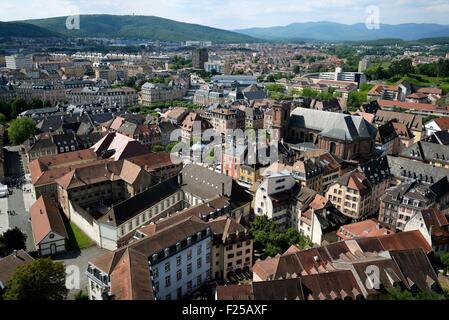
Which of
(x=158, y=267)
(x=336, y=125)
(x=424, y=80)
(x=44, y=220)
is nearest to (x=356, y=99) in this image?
(x=424, y=80)

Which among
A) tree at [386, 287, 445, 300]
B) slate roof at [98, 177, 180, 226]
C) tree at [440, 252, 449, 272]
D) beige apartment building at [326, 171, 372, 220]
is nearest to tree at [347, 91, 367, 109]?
beige apartment building at [326, 171, 372, 220]

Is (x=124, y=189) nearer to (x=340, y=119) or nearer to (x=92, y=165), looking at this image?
(x=92, y=165)

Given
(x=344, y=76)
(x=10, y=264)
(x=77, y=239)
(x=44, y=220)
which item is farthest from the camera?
(x=344, y=76)

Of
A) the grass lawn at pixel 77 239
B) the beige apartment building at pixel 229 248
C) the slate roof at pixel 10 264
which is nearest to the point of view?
the slate roof at pixel 10 264

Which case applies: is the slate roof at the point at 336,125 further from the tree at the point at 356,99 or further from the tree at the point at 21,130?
the tree at the point at 356,99

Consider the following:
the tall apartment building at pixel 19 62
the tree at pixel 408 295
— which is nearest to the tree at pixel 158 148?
the tree at pixel 408 295

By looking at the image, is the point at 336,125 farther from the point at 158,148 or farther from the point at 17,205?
the point at 17,205
